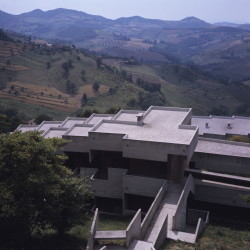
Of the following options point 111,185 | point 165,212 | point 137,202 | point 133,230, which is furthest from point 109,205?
point 133,230

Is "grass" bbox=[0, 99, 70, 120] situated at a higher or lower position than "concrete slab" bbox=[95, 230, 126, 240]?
lower

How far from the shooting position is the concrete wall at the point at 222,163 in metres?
26.9

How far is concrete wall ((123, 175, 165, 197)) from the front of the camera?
24625 millimetres

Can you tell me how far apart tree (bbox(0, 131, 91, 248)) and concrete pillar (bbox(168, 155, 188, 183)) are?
379 inches

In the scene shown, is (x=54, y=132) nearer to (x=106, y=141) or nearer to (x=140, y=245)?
(x=106, y=141)

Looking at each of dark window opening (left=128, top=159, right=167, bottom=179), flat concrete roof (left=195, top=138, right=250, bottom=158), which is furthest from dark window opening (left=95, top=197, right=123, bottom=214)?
flat concrete roof (left=195, top=138, right=250, bottom=158)

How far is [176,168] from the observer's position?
83.5 feet

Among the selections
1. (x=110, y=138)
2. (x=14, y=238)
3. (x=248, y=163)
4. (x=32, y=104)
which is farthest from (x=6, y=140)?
(x=32, y=104)

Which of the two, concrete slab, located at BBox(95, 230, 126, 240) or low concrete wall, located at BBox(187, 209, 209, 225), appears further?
low concrete wall, located at BBox(187, 209, 209, 225)

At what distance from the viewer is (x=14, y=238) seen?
16312 mm

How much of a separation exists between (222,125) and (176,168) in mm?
29773

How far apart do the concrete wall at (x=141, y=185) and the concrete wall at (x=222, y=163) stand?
536cm

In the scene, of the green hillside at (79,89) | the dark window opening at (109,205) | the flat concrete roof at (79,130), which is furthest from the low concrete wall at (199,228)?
the green hillside at (79,89)

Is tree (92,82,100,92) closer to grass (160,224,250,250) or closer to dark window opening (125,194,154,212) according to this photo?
dark window opening (125,194,154,212)
